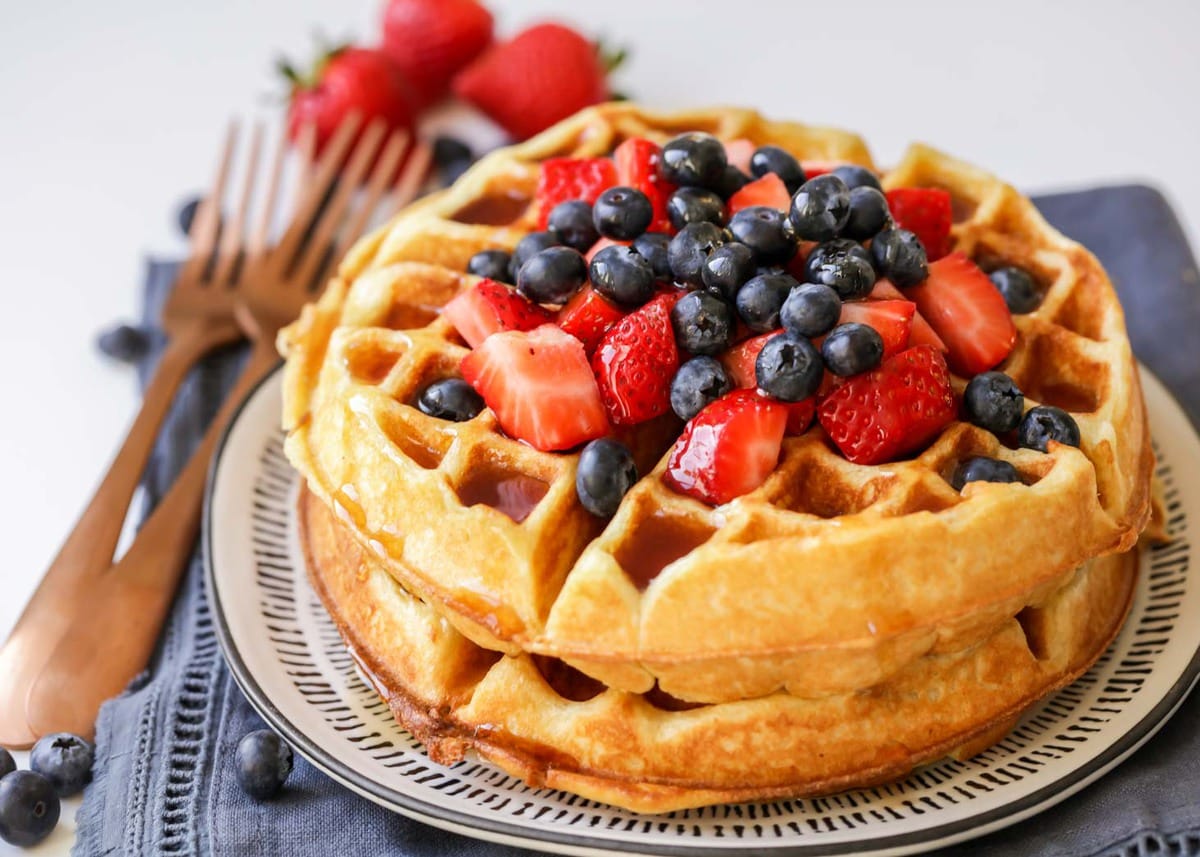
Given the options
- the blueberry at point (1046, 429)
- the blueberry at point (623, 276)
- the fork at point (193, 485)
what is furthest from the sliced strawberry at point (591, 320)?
the fork at point (193, 485)

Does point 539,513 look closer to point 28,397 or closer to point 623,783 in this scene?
point 623,783

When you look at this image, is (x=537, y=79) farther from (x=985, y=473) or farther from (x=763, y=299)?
(x=985, y=473)

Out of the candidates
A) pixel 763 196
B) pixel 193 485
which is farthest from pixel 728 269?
pixel 193 485

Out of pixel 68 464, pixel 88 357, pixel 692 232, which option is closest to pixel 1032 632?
pixel 692 232

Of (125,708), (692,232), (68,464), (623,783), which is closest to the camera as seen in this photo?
(623,783)

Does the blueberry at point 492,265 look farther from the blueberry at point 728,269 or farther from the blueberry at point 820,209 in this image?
the blueberry at point 820,209

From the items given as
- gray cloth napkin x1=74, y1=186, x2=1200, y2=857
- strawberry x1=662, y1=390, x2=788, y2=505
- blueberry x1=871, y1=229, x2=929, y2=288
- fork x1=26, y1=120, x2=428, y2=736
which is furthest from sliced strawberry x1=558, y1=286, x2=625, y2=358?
fork x1=26, y1=120, x2=428, y2=736
